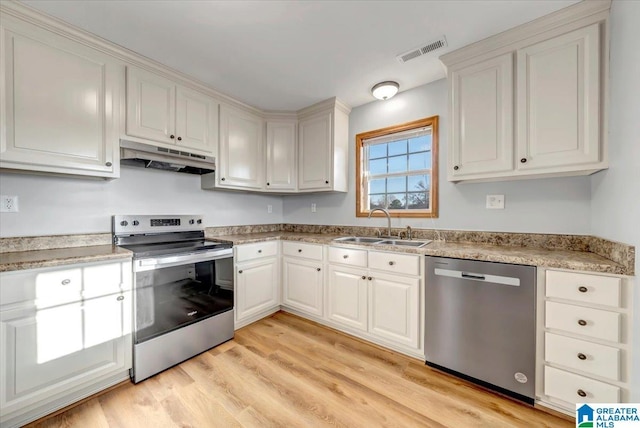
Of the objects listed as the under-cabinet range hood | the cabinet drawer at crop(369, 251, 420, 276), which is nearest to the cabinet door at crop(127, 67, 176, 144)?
the under-cabinet range hood

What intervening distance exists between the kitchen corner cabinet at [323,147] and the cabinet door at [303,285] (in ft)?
2.98

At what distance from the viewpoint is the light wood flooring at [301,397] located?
54.6 inches

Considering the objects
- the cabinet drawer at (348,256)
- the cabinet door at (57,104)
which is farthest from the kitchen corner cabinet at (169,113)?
the cabinet drawer at (348,256)

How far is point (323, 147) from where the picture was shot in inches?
112

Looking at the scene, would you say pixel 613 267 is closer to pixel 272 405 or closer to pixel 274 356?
pixel 272 405

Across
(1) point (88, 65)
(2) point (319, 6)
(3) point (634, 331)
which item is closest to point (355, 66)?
(2) point (319, 6)

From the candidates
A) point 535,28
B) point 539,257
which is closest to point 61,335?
point 539,257

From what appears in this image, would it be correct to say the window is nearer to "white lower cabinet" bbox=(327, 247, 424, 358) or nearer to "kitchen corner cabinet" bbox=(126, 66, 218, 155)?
"white lower cabinet" bbox=(327, 247, 424, 358)

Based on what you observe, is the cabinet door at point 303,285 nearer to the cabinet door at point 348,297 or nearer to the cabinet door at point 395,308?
the cabinet door at point 348,297

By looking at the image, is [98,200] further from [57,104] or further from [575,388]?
[575,388]

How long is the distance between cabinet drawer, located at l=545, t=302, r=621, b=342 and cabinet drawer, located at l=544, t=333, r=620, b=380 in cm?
6

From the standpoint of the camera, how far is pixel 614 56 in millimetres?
1391

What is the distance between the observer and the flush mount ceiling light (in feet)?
7.79

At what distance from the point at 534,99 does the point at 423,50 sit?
2.82 feet
